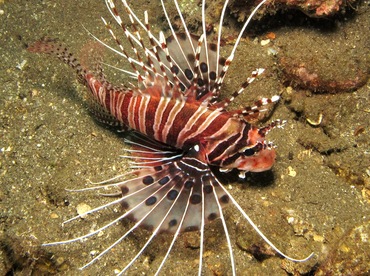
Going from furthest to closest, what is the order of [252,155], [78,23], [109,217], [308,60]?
[78,23], [308,60], [109,217], [252,155]

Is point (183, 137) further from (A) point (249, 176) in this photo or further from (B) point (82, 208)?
(B) point (82, 208)

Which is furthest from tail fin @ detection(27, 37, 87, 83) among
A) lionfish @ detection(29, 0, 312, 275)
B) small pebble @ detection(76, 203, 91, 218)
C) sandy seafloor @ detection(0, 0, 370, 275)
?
small pebble @ detection(76, 203, 91, 218)

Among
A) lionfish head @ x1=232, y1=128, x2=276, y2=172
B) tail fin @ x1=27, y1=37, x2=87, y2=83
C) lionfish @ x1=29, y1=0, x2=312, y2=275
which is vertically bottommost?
lionfish head @ x1=232, y1=128, x2=276, y2=172

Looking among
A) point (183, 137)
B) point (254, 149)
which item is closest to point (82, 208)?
point (183, 137)

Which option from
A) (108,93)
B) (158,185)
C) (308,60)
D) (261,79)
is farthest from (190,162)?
(308,60)

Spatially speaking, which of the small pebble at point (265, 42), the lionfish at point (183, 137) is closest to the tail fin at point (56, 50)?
the lionfish at point (183, 137)

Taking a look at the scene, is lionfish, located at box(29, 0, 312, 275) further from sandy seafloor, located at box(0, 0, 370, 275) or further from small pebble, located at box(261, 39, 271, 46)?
small pebble, located at box(261, 39, 271, 46)

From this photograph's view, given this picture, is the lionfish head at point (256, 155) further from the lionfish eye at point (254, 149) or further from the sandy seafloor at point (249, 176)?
the sandy seafloor at point (249, 176)

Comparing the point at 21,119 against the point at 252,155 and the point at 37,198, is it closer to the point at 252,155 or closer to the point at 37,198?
the point at 37,198
